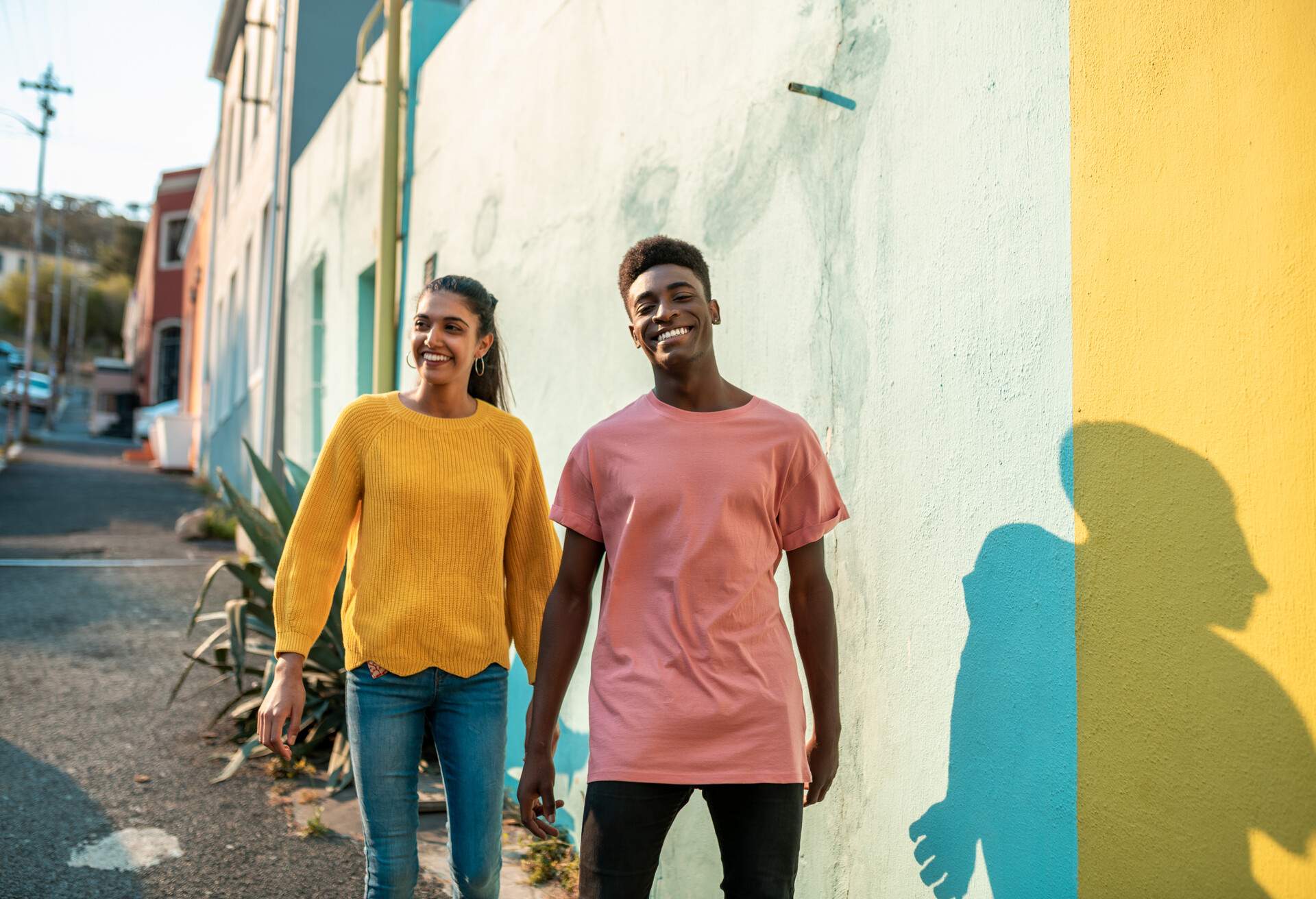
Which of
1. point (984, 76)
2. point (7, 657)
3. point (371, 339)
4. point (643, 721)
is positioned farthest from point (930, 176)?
point (7, 657)

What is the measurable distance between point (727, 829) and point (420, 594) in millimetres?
930

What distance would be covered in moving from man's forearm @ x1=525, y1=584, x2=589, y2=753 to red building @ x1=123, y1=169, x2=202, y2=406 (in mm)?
31154

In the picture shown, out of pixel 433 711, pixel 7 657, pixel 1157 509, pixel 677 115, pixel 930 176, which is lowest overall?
pixel 7 657

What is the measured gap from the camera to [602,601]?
221cm

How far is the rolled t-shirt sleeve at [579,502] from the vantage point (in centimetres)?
224

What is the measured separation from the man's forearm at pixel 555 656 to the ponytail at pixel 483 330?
0.84 m

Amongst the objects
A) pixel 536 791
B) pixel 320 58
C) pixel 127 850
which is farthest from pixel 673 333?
pixel 320 58

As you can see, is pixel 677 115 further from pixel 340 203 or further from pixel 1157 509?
pixel 340 203

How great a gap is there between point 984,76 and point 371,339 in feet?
18.7

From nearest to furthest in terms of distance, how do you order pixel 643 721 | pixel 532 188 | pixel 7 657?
pixel 643 721
pixel 532 188
pixel 7 657

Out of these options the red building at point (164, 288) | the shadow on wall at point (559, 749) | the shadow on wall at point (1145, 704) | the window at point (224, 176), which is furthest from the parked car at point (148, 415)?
the shadow on wall at point (1145, 704)

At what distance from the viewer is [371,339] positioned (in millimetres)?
7355

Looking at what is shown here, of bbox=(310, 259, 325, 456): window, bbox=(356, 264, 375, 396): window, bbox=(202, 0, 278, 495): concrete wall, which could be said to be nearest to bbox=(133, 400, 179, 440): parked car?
bbox=(202, 0, 278, 495): concrete wall

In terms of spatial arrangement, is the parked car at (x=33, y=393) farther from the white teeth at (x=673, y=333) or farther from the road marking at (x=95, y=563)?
the white teeth at (x=673, y=333)
